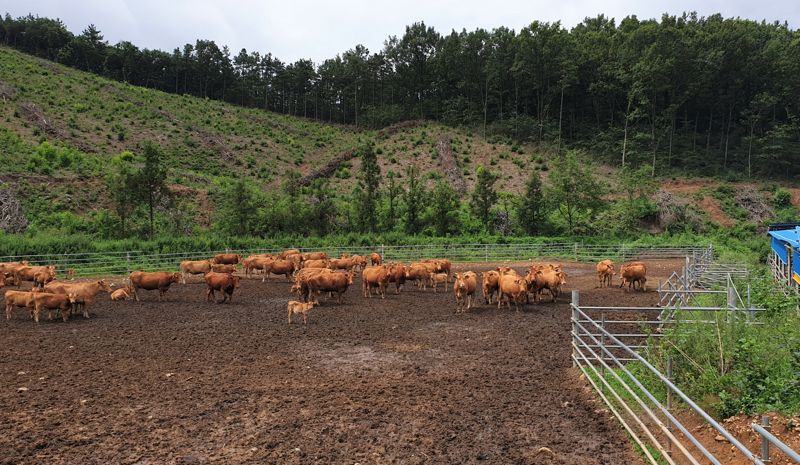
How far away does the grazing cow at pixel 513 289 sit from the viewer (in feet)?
54.3

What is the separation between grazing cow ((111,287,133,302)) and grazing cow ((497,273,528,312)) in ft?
45.9

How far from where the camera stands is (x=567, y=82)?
64.9 m

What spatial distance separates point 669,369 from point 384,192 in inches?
1681

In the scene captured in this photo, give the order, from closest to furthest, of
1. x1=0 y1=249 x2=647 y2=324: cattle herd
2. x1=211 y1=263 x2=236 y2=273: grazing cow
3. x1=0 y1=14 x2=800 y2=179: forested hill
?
x1=0 y1=249 x2=647 y2=324: cattle herd < x1=211 y1=263 x2=236 y2=273: grazing cow < x1=0 y1=14 x2=800 y2=179: forested hill

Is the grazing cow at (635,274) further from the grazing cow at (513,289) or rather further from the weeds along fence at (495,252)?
the weeds along fence at (495,252)

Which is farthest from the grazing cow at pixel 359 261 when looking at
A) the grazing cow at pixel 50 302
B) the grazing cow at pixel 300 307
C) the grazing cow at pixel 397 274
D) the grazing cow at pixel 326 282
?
the grazing cow at pixel 50 302

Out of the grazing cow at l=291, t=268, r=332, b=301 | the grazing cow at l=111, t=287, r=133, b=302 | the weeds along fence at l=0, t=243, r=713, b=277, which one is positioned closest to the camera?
the grazing cow at l=291, t=268, r=332, b=301

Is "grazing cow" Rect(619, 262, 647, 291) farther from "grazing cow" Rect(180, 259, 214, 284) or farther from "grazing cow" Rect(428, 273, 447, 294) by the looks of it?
"grazing cow" Rect(180, 259, 214, 284)

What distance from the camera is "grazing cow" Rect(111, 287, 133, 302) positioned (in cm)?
1881

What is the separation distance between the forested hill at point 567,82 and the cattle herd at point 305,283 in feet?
135

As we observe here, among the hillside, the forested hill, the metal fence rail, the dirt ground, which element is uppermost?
the forested hill

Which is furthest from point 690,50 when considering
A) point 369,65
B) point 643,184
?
point 369,65

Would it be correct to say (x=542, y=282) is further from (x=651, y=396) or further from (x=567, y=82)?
(x=567, y=82)

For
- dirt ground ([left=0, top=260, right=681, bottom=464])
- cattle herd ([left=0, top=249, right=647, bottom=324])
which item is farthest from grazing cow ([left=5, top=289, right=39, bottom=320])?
dirt ground ([left=0, top=260, right=681, bottom=464])
